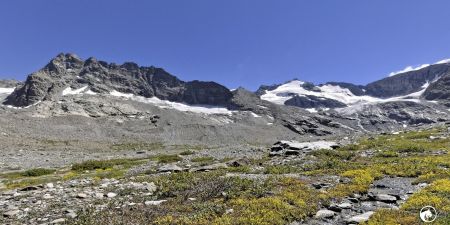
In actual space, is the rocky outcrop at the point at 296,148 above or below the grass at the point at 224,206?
above

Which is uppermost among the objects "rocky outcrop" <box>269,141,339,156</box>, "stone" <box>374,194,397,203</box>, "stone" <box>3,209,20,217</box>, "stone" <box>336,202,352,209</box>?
"rocky outcrop" <box>269,141,339,156</box>

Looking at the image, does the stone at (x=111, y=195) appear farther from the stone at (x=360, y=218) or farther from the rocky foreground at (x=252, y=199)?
the stone at (x=360, y=218)

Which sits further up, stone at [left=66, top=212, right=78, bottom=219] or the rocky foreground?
the rocky foreground

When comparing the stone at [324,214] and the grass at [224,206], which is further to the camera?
the stone at [324,214]

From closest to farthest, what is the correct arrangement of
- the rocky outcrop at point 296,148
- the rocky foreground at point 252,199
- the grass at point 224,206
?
the grass at point 224,206 < the rocky foreground at point 252,199 < the rocky outcrop at point 296,148

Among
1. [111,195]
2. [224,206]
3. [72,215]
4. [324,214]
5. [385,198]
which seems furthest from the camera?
[111,195]

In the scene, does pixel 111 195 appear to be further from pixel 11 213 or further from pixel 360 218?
pixel 360 218

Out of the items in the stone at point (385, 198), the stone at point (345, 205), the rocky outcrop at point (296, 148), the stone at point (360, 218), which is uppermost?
the rocky outcrop at point (296, 148)

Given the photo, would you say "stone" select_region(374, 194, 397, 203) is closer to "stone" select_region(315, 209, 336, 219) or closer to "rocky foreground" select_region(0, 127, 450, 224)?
"rocky foreground" select_region(0, 127, 450, 224)

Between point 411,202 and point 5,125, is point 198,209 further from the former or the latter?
point 5,125

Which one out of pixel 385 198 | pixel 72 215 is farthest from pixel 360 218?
pixel 72 215

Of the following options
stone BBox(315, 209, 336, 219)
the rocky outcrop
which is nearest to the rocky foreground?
stone BBox(315, 209, 336, 219)

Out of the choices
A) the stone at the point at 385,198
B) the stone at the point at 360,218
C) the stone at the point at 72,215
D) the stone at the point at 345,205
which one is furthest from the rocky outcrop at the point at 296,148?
the stone at the point at 72,215

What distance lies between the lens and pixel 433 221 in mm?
14531
